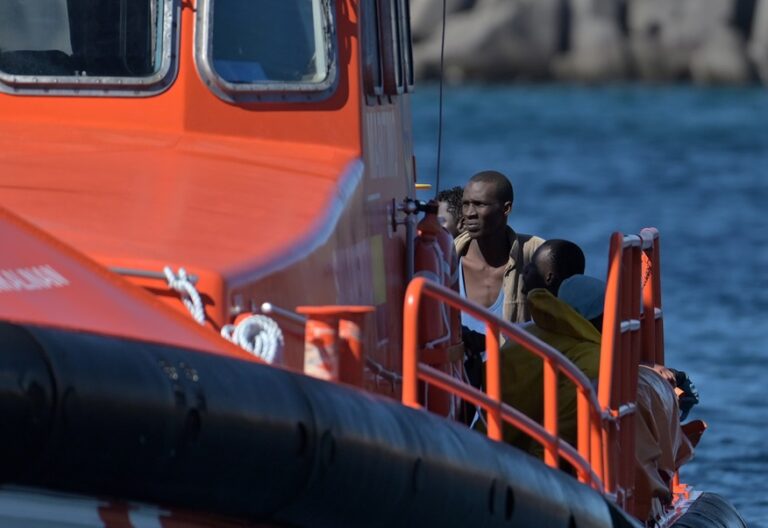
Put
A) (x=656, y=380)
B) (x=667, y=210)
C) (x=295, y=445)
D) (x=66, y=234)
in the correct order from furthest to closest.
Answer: (x=667, y=210) < (x=656, y=380) < (x=66, y=234) < (x=295, y=445)

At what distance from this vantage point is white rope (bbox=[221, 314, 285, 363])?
3943 millimetres

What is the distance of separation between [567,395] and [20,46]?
1820mm

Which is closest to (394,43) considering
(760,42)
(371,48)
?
(371,48)

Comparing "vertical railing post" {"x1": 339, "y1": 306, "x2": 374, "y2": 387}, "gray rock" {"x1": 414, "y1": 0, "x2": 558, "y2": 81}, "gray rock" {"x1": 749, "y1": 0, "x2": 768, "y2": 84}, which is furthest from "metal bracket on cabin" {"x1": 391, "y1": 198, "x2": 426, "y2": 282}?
"gray rock" {"x1": 749, "y1": 0, "x2": 768, "y2": 84}

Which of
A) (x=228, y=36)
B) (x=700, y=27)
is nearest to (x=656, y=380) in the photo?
(x=228, y=36)

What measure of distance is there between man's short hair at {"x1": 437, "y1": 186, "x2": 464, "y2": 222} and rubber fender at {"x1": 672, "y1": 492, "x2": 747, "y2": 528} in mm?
1699

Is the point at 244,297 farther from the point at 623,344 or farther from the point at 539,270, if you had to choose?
the point at 539,270

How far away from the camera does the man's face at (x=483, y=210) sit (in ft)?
24.5

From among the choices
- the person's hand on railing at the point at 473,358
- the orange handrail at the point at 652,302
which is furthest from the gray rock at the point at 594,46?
the person's hand on railing at the point at 473,358

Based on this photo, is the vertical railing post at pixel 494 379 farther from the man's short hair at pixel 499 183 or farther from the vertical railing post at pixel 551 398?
the man's short hair at pixel 499 183

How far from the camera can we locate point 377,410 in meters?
3.83

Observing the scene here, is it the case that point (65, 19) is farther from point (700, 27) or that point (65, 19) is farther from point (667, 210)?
point (700, 27)

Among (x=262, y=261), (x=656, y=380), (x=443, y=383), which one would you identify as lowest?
(x=656, y=380)

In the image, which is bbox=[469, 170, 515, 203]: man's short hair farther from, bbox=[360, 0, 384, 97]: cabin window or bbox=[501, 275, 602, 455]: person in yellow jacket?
bbox=[360, 0, 384, 97]: cabin window
